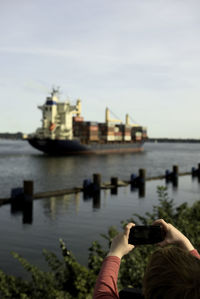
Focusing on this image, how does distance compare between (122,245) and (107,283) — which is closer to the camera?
(107,283)

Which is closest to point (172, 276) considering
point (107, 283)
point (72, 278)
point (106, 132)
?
point (107, 283)

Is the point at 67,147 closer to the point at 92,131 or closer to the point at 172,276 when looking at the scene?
the point at 92,131

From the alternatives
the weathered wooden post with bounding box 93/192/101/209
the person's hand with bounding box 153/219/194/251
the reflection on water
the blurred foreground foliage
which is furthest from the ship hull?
the person's hand with bounding box 153/219/194/251

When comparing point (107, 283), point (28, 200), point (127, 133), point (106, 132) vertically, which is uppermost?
point (106, 132)

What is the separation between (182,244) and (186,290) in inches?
23.4

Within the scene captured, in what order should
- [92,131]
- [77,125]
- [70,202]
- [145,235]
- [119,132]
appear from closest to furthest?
[145,235], [70,202], [92,131], [77,125], [119,132]

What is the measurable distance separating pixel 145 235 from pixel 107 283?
0.88 ft

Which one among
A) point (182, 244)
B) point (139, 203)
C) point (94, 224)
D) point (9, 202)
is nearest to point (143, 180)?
point (139, 203)

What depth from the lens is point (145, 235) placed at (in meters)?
1.69

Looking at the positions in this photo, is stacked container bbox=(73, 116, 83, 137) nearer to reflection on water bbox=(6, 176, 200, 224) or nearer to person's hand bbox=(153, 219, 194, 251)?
reflection on water bbox=(6, 176, 200, 224)

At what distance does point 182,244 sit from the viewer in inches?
69.9

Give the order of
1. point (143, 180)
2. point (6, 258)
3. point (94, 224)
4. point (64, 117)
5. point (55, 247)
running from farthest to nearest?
point (64, 117)
point (143, 180)
point (94, 224)
point (55, 247)
point (6, 258)

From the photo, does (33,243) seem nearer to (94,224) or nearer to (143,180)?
(94,224)

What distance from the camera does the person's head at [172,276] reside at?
1195mm
